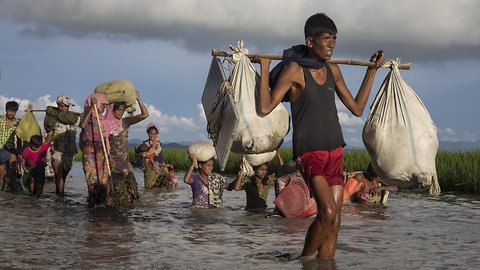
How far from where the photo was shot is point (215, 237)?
681 centimetres

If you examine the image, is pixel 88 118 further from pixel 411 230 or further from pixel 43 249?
pixel 411 230

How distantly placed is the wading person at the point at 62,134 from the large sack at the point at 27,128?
604 mm

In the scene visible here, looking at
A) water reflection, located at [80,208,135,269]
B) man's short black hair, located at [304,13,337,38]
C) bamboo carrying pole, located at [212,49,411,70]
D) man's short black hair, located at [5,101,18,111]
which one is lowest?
water reflection, located at [80,208,135,269]

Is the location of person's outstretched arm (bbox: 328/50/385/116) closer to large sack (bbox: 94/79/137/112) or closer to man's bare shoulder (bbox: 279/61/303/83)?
man's bare shoulder (bbox: 279/61/303/83)

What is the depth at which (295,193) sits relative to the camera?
322 inches

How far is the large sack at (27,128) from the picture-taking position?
12281 millimetres

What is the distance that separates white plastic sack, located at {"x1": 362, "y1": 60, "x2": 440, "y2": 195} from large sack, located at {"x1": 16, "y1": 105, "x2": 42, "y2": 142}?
8.24 m

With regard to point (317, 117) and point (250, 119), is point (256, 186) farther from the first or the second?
point (317, 117)

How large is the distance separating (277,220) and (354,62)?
10.3 ft

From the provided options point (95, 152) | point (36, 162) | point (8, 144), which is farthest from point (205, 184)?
point (8, 144)

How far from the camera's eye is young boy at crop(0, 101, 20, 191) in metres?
12.4

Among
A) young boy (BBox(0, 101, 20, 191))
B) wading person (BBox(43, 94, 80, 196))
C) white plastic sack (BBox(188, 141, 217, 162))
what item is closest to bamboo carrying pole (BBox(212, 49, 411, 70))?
white plastic sack (BBox(188, 141, 217, 162))

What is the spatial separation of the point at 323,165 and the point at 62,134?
7.77m

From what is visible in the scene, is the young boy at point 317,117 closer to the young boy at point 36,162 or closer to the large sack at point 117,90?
the large sack at point 117,90
